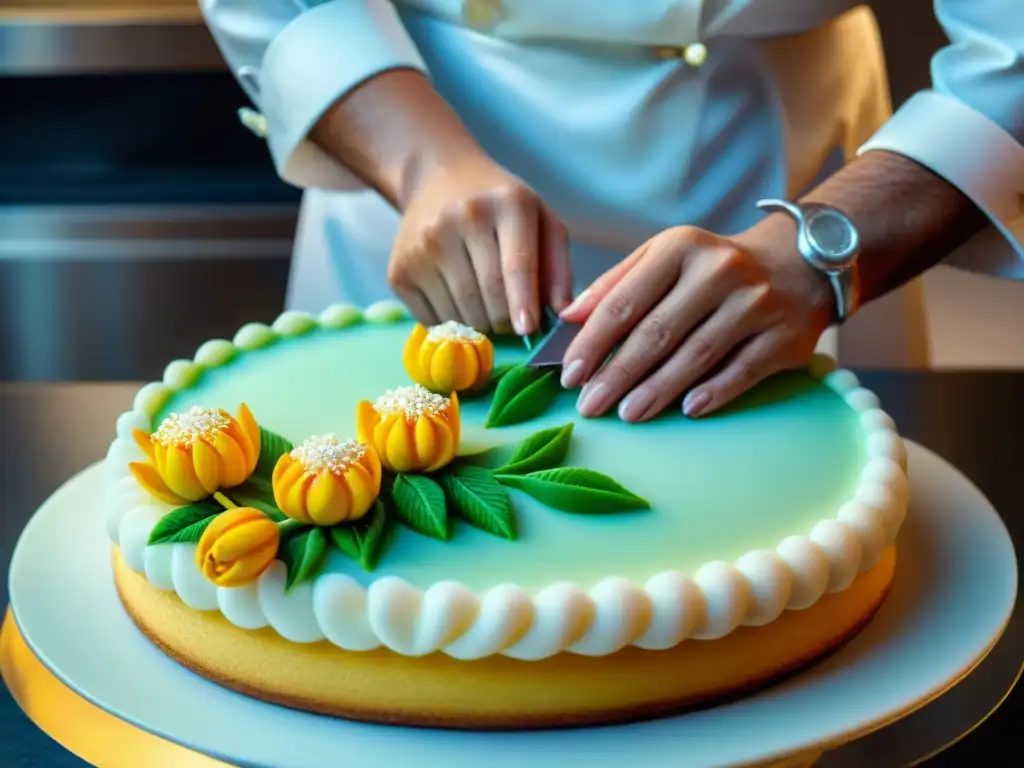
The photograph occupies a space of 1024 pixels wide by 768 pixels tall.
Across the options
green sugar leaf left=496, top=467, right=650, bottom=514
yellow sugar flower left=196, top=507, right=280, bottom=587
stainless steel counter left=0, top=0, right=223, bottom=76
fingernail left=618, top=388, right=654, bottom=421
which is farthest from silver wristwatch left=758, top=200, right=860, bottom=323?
stainless steel counter left=0, top=0, right=223, bottom=76

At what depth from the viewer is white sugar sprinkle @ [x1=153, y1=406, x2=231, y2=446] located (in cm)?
92

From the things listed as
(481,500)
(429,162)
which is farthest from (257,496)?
(429,162)

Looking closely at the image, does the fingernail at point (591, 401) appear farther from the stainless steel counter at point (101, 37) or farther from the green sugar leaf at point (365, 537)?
the stainless steel counter at point (101, 37)

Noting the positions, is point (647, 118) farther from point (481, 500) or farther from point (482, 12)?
point (481, 500)

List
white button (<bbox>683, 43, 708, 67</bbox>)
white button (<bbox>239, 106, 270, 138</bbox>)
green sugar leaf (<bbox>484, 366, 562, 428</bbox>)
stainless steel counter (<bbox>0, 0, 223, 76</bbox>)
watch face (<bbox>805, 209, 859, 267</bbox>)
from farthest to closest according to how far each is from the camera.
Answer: stainless steel counter (<bbox>0, 0, 223, 76</bbox>), white button (<bbox>239, 106, 270, 138</bbox>), white button (<bbox>683, 43, 708, 67</bbox>), watch face (<bbox>805, 209, 859, 267</bbox>), green sugar leaf (<bbox>484, 366, 562, 428</bbox>)

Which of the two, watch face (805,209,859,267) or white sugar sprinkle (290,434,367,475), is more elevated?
white sugar sprinkle (290,434,367,475)

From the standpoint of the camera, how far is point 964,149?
127cm

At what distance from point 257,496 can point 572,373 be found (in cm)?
32

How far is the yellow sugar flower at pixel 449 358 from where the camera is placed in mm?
1108

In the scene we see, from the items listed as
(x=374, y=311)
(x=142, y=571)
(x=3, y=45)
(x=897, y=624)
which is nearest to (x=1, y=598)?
(x=142, y=571)

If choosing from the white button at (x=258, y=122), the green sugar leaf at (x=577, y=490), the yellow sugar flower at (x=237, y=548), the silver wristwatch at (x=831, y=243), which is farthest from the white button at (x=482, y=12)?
the yellow sugar flower at (x=237, y=548)

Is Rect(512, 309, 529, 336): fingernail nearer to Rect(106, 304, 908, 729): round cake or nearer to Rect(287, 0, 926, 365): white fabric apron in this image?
Rect(106, 304, 908, 729): round cake

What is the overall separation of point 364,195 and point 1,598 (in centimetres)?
81

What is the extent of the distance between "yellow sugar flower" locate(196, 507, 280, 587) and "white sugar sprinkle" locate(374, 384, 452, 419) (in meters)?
0.15
